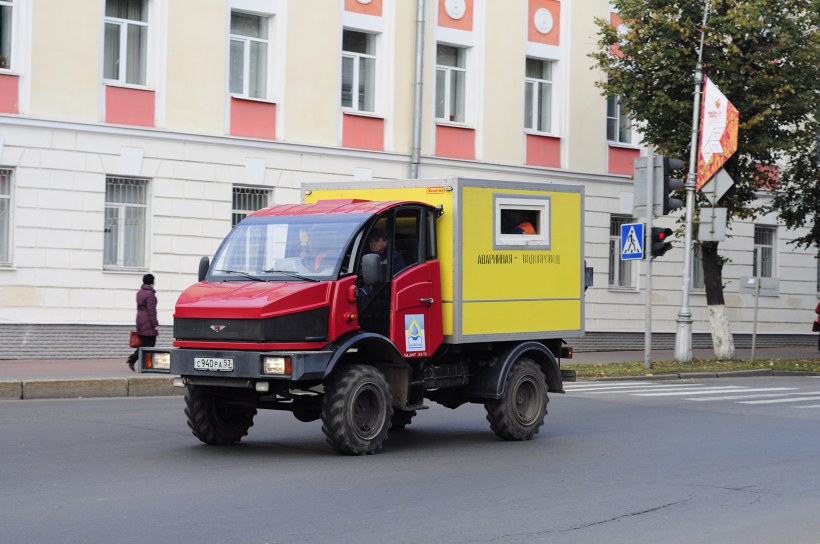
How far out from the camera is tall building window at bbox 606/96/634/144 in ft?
111

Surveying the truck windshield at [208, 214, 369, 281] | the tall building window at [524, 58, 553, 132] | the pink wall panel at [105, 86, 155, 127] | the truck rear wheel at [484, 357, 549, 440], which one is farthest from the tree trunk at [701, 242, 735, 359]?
the truck windshield at [208, 214, 369, 281]

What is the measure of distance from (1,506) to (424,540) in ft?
9.78

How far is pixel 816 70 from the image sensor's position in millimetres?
26953

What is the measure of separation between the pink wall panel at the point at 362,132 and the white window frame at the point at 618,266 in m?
7.73

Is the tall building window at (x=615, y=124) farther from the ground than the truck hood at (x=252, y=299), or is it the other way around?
the tall building window at (x=615, y=124)

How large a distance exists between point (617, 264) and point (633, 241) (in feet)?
29.9

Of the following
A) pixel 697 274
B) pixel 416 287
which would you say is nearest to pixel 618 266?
pixel 697 274

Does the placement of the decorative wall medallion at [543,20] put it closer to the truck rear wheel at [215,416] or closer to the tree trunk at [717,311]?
the tree trunk at [717,311]

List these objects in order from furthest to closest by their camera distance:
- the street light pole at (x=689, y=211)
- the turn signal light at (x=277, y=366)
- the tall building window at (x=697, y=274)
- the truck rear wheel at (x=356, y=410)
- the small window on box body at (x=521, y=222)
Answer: the tall building window at (x=697, y=274) < the street light pole at (x=689, y=211) < the small window on box body at (x=521, y=222) < the truck rear wheel at (x=356, y=410) < the turn signal light at (x=277, y=366)

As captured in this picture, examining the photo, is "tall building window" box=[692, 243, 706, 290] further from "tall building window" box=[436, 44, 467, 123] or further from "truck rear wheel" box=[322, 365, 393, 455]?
"truck rear wheel" box=[322, 365, 393, 455]

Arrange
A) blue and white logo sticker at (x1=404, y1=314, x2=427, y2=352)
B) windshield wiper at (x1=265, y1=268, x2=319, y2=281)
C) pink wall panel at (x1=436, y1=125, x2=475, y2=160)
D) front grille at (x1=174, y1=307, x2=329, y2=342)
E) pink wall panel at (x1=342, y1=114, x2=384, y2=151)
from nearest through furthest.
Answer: front grille at (x1=174, y1=307, x2=329, y2=342) → windshield wiper at (x1=265, y1=268, x2=319, y2=281) → blue and white logo sticker at (x1=404, y1=314, x2=427, y2=352) → pink wall panel at (x1=342, y1=114, x2=384, y2=151) → pink wall panel at (x1=436, y1=125, x2=475, y2=160)

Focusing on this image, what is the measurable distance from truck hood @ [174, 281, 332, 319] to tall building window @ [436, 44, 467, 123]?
63.7 feet

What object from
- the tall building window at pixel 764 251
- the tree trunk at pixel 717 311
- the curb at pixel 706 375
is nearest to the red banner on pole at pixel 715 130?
the tree trunk at pixel 717 311

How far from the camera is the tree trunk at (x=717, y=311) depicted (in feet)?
95.5
